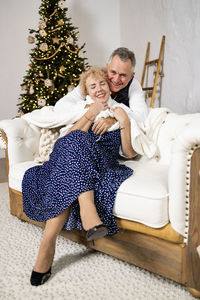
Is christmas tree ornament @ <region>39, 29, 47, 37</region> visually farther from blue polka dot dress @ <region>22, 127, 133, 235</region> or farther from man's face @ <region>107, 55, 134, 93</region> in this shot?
blue polka dot dress @ <region>22, 127, 133, 235</region>

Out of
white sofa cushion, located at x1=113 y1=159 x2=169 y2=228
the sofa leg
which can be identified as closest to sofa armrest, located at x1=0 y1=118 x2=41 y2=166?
white sofa cushion, located at x1=113 y1=159 x2=169 y2=228

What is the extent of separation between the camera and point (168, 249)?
1.21 meters

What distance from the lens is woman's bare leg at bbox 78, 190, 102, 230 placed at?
1212 millimetres

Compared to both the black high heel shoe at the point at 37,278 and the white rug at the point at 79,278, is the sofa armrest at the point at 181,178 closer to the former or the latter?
the white rug at the point at 79,278

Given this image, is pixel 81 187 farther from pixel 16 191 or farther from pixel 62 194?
pixel 16 191

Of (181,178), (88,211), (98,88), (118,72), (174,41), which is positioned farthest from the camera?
(174,41)

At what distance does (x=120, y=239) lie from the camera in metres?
1.39

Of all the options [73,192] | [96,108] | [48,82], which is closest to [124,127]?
[96,108]

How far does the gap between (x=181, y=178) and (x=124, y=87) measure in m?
0.98

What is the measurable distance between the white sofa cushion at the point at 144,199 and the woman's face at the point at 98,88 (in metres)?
0.56

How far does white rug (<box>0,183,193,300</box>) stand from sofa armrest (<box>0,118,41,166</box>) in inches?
23.6

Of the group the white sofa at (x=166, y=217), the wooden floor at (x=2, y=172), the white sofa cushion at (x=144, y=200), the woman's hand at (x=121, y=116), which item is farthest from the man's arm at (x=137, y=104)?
the wooden floor at (x=2, y=172)

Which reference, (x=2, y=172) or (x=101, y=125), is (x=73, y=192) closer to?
(x=101, y=125)

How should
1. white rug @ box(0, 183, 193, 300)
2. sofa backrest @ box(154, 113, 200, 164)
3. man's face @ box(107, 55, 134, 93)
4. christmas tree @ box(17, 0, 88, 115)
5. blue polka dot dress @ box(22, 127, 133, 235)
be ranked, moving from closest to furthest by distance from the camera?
white rug @ box(0, 183, 193, 300)
blue polka dot dress @ box(22, 127, 133, 235)
sofa backrest @ box(154, 113, 200, 164)
man's face @ box(107, 55, 134, 93)
christmas tree @ box(17, 0, 88, 115)
